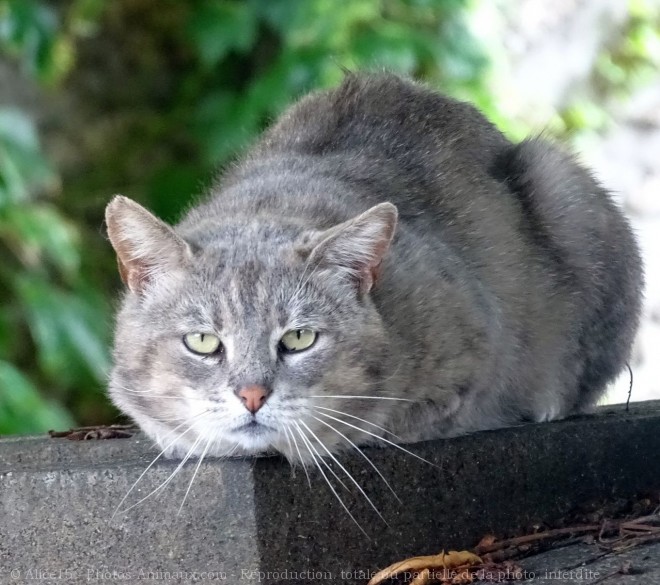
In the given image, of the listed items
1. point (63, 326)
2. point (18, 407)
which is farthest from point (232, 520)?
point (63, 326)

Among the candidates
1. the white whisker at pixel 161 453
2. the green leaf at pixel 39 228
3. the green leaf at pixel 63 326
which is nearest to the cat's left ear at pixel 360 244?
the white whisker at pixel 161 453

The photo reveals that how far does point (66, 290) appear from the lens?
13.5 ft

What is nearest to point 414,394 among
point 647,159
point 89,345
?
point 89,345

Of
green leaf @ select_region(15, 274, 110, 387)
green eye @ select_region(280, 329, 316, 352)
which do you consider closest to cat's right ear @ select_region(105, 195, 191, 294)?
green eye @ select_region(280, 329, 316, 352)

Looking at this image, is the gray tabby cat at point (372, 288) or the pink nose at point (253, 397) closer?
the pink nose at point (253, 397)

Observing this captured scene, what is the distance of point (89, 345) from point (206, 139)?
1.32 meters

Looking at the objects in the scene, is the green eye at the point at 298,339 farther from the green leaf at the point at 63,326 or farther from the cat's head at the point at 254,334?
the green leaf at the point at 63,326

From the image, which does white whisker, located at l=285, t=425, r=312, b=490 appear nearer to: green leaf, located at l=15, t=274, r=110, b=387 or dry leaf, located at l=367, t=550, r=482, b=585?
dry leaf, located at l=367, t=550, r=482, b=585

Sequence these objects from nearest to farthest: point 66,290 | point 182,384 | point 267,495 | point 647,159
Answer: point 267,495, point 182,384, point 66,290, point 647,159

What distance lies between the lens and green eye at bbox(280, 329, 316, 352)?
1.74m

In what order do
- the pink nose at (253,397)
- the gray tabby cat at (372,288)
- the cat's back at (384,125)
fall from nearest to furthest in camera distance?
the pink nose at (253,397) < the gray tabby cat at (372,288) < the cat's back at (384,125)

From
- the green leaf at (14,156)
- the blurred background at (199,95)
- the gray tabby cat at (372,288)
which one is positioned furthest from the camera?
the blurred background at (199,95)

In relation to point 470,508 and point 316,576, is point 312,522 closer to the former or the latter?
point 316,576

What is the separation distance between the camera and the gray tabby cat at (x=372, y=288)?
1740 mm
